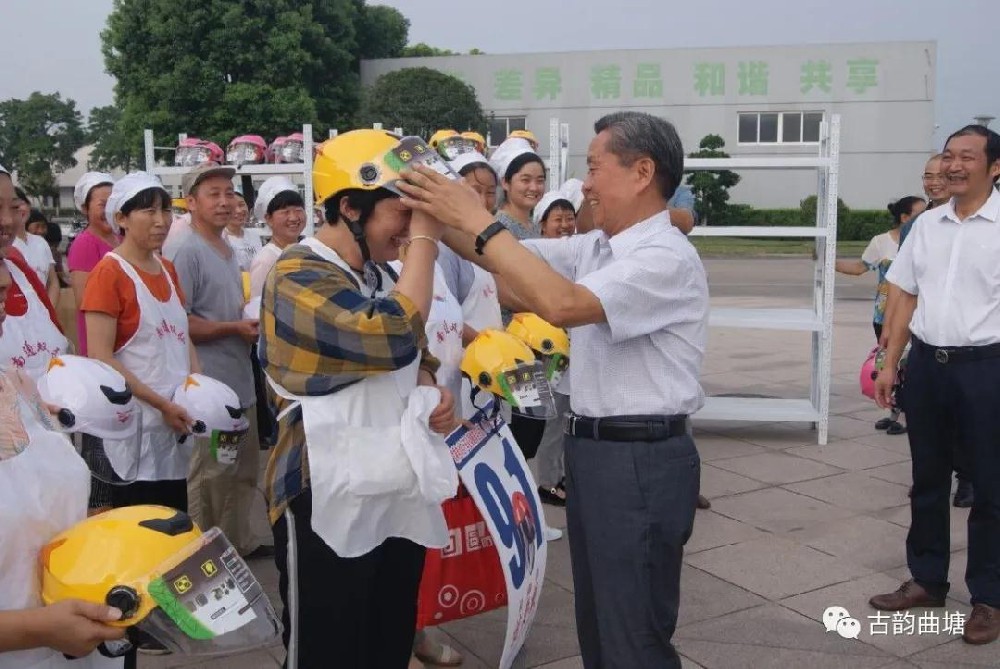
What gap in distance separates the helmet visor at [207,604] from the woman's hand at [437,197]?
0.97 m

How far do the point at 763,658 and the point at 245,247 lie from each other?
16.4 ft

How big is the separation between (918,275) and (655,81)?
3505 centimetres

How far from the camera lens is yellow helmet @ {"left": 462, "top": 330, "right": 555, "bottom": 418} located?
362 centimetres

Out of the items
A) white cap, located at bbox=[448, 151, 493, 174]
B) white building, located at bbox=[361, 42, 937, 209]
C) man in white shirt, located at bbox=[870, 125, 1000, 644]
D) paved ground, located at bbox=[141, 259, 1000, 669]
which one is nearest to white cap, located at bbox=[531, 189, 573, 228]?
white cap, located at bbox=[448, 151, 493, 174]

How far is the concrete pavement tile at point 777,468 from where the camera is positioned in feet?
22.5

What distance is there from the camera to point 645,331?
8.80 ft

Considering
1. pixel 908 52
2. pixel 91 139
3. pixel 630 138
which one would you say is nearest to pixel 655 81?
pixel 908 52

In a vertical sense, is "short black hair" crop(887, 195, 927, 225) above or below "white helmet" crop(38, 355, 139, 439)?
above

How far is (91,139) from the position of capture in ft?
264

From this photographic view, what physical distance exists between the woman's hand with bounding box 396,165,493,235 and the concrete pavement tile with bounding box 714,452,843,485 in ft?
16.1

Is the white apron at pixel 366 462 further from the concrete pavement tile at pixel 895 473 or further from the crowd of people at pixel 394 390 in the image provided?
the concrete pavement tile at pixel 895 473

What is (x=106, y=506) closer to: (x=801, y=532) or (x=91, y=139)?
(x=801, y=532)

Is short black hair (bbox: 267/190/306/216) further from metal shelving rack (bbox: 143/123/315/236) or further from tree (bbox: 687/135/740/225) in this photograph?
tree (bbox: 687/135/740/225)

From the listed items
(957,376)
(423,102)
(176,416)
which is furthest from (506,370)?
(423,102)
